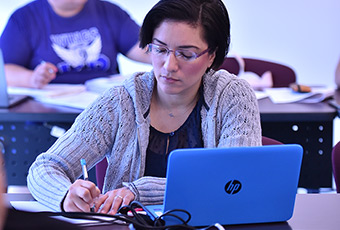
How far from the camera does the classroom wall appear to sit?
15.3 ft

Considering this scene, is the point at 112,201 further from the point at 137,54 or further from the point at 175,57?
the point at 137,54

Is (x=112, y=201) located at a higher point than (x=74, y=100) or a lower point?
higher

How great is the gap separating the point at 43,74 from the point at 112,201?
5.22ft

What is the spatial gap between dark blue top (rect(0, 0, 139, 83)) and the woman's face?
1.68m

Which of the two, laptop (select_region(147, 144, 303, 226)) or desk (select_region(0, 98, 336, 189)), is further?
desk (select_region(0, 98, 336, 189))

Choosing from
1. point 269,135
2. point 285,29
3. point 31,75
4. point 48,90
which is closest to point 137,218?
point 269,135

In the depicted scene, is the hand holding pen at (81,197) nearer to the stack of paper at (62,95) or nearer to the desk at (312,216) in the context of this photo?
the desk at (312,216)

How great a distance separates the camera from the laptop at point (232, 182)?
1.10m

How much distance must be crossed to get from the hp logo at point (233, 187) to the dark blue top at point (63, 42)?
2184 millimetres

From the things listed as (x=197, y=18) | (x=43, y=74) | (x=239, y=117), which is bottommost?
(x=43, y=74)

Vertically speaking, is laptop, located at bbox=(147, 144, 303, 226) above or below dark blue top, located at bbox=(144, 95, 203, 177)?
above

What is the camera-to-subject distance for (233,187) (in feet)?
3.76

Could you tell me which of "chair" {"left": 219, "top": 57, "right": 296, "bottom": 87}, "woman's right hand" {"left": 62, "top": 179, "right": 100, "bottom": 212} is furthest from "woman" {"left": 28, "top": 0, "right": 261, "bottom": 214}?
"chair" {"left": 219, "top": 57, "right": 296, "bottom": 87}

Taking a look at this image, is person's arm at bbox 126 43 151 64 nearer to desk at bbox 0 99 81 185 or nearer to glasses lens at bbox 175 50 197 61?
desk at bbox 0 99 81 185
